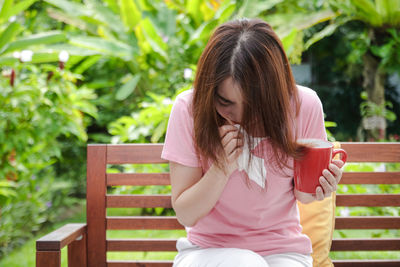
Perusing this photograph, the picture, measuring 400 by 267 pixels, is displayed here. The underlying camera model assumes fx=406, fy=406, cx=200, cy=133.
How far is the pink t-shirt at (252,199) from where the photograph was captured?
142 centimetres

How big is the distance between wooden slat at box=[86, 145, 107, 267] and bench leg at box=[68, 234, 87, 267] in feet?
0.16

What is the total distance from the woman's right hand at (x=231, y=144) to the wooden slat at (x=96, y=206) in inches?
29.9

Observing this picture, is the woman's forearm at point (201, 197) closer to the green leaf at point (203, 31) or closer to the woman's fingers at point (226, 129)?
the woman's fingers at point (226, 129)

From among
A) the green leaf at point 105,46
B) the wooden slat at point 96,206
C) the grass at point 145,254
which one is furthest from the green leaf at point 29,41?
the wooden slat at point 96,206

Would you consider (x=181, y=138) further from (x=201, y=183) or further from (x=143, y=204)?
(x=143, y=204)

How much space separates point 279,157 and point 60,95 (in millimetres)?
2431

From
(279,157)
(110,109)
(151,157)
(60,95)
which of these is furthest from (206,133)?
(110,109)

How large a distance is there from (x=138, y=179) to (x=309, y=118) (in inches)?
33.1

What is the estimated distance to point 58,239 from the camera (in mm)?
1466

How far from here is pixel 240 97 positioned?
4.07 ft

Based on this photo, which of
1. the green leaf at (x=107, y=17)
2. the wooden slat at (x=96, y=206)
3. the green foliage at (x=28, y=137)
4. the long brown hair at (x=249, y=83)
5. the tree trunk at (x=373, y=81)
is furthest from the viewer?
the green leaf at (x=107, y=17)

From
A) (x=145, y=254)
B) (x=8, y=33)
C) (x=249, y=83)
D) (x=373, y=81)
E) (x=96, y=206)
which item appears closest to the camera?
(x=249, y=83)

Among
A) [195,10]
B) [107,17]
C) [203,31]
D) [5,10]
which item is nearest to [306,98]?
[5,10]

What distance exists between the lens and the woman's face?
123cm
